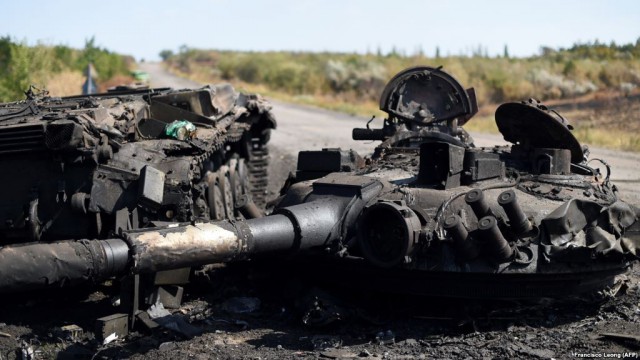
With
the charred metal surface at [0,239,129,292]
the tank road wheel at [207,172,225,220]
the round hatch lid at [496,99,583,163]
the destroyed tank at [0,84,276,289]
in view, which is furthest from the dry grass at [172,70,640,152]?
the charred metal surface at [0,239,129,292]

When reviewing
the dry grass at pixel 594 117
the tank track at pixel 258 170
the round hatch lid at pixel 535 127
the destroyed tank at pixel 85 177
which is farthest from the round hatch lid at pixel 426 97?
the dry grass at pixel 594 117

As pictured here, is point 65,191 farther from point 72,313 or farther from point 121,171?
point 72,313

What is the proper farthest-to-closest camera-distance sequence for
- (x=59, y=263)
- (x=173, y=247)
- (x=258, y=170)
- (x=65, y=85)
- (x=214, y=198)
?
(x=65, y=85) < (x=258, y=170) < (x=214, y=198) < (x=173, y=247) < (x=59, y=263)

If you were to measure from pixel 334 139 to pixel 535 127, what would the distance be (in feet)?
45.3

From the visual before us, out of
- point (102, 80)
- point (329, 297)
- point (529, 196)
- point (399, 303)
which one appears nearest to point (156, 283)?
point (329, 297)

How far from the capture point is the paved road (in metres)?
16.0

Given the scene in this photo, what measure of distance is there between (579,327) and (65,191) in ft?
16.6

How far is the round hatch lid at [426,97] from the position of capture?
30.6ft

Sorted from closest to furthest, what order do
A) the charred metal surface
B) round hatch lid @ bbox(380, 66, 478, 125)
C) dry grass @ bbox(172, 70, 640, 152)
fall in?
the charred metal surface, round hatch lid @ bbox(380, 66, 478, 125), dry grass @ bbox(172, 70, 640, 152)

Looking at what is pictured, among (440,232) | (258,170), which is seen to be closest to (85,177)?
(440,232)

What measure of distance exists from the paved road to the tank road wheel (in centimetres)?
613

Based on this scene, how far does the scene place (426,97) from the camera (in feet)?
31.1

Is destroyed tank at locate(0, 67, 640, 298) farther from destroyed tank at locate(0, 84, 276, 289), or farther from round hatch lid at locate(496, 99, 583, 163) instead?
destroyed tank at locate(0, 84, 276, 289)

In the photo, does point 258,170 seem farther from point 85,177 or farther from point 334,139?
point 334,139
